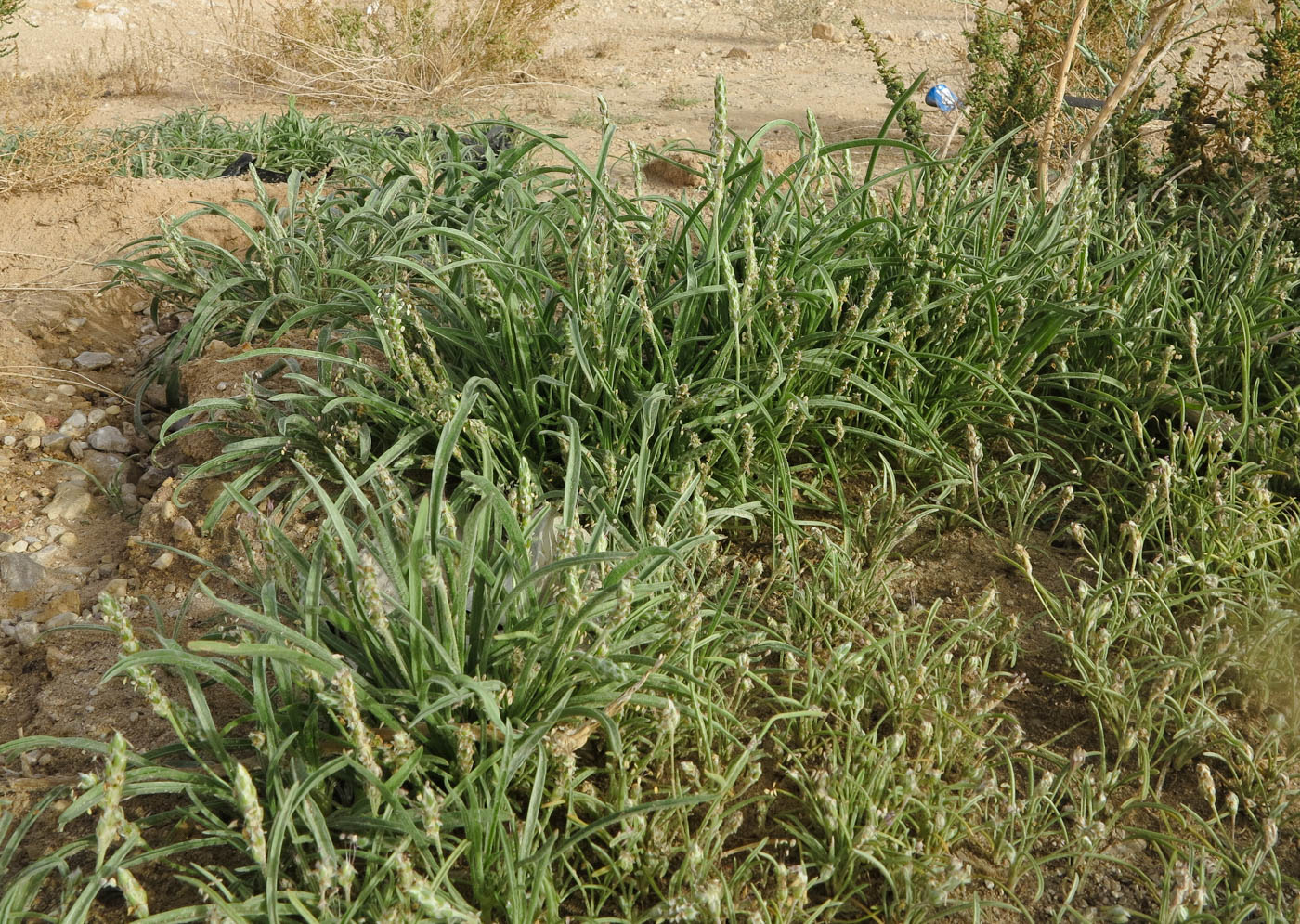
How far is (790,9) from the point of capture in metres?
8.81

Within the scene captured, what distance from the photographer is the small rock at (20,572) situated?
7.47 feet

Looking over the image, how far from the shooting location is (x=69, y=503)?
2.56 metres

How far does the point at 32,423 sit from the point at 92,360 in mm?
396

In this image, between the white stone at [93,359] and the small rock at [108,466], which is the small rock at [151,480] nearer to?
the small rock at [108,466]

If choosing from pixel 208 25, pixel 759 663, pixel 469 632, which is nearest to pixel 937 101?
pixel 759 663

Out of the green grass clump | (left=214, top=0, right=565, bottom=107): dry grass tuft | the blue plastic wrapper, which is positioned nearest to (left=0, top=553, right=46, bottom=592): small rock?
the green grass clump

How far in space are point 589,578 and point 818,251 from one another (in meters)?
1.00

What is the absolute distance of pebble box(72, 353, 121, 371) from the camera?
10.3 ft

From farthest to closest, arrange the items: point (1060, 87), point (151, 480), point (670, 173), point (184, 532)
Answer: point (670, 173) < point (1060, 87) < point (151, 480) < point (184, 532)

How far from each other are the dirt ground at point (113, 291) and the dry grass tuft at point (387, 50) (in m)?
0.22

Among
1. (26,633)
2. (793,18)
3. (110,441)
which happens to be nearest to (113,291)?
(110,441)

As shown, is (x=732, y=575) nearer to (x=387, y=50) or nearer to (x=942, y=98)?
(x=942, y=98)

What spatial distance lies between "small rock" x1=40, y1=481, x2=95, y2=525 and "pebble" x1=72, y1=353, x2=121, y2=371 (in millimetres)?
673

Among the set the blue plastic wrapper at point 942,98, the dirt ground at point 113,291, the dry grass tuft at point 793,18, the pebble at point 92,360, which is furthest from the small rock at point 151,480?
the dry grass tuft at point 793,18
